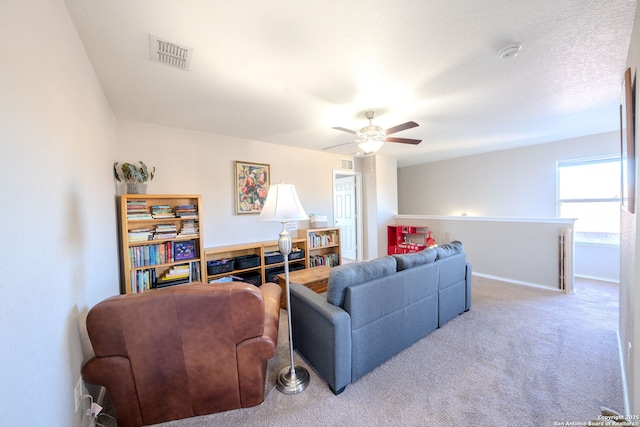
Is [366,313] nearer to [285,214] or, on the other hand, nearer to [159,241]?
[285,214]

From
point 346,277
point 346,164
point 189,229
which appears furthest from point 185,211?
point 346,164

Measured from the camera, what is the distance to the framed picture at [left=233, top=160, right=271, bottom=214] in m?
3.72

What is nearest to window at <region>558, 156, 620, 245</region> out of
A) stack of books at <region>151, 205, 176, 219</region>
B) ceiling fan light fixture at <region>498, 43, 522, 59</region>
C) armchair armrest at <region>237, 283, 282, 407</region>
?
ceiling fan light fixture at <region>498, 43, 522, 59</region>

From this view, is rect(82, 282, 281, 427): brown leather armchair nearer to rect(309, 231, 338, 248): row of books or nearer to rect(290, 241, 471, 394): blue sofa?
rect(290, 241, 471, 394): blue sofa

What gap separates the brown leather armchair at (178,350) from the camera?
4.29ft

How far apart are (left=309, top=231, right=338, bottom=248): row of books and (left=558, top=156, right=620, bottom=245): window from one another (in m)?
4.17

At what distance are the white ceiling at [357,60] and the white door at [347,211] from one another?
7.84 feet

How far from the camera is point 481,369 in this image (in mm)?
1897

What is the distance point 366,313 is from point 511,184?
194 inches

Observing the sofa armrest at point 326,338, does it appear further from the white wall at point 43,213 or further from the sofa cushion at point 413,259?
the white wall at point 43,213

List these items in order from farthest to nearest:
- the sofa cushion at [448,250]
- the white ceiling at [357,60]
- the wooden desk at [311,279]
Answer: the wooden desk at [311,279], the sofa cushion at [448,250], the white ceiling at [357,60]

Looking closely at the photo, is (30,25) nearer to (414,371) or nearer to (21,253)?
(21,253)

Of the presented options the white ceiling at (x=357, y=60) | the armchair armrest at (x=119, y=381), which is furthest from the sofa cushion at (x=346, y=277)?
the white ceiling at (x=357, y=60)

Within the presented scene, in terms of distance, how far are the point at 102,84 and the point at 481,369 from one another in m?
3.97
